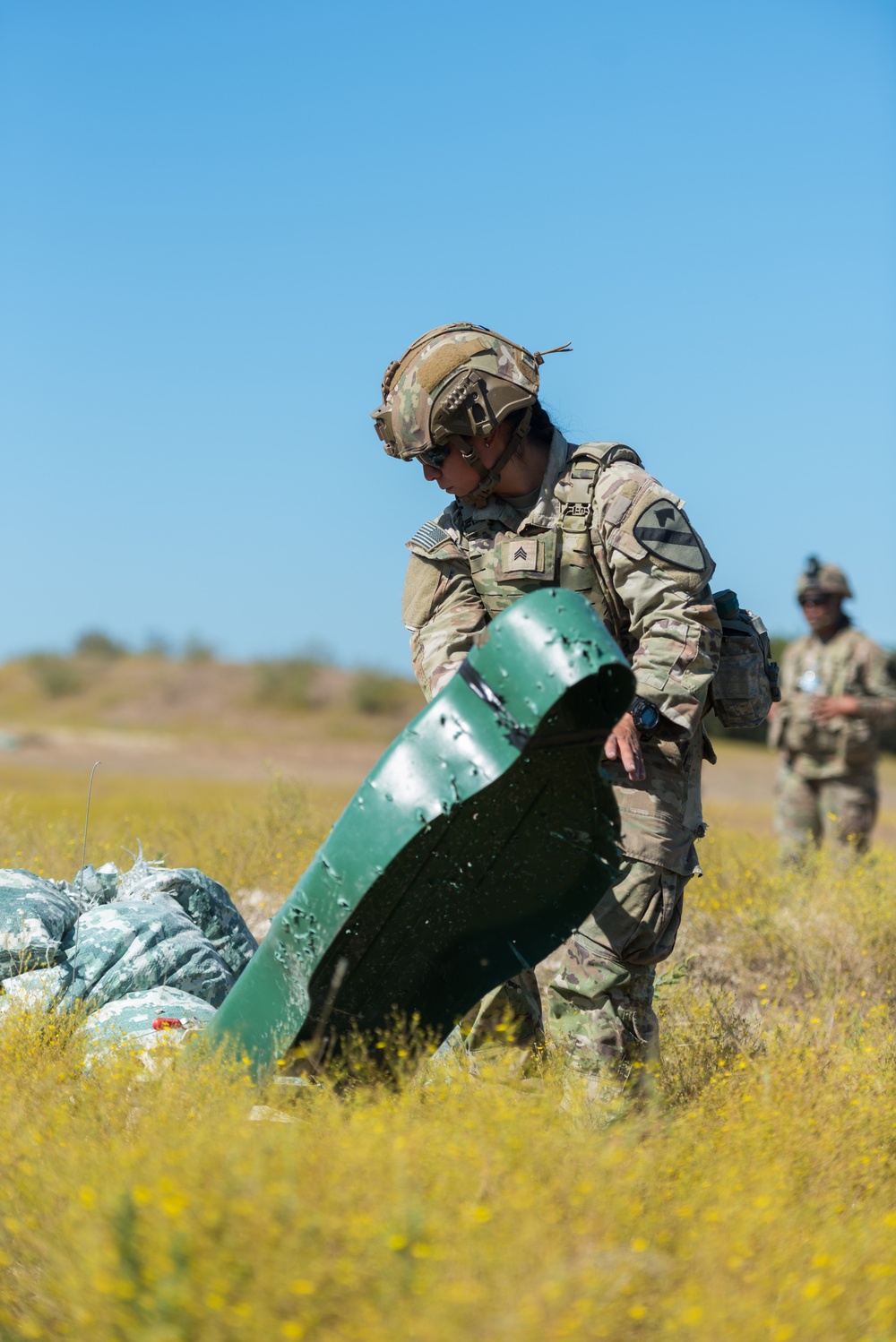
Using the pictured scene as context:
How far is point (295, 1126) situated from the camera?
297 cm

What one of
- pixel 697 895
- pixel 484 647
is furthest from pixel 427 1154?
pixel 697 895

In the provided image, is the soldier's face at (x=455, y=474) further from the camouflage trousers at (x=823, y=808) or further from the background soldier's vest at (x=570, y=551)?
the camouflage trousers at (x=823, y=808)

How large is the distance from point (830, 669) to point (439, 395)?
7.14m

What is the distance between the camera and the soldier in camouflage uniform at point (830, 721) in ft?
33.4

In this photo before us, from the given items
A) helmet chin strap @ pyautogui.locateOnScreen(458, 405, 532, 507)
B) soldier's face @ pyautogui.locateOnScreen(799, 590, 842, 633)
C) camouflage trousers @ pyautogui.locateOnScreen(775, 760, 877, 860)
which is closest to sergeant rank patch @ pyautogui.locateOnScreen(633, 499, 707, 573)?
helmet chin strap @ pyautogui.locateOnScreen(458, 405, 532, 507)

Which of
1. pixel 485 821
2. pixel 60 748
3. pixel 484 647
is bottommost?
pixel 60 748

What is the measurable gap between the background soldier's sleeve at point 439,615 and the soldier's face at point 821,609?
6.57 m

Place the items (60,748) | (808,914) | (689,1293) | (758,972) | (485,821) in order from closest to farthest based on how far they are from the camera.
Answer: (689,1293), (485,821), (758,972), (808,914), (60,748)

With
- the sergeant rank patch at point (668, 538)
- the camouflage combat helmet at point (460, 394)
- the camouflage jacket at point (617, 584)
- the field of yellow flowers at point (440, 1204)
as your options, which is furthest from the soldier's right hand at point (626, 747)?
the camouflage combat helmet at point (460, 394)

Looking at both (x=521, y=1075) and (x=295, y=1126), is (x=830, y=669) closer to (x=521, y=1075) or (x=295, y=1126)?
(x=521, y=1075)

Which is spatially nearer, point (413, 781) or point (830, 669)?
point (413, 781)

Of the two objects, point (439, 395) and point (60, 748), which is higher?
point (439, 395)

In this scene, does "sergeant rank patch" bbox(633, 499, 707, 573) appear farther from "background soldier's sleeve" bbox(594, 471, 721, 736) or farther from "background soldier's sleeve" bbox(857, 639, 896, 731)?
"background soldier's sleeve" bbox(857, 639, 896, 731)

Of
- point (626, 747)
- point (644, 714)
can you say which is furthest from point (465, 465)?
point (626, 747)
